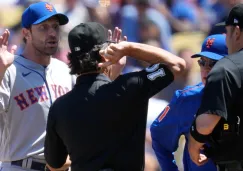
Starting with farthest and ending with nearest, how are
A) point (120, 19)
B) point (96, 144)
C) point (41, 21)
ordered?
1. point (120, 19)
2. point (41, 21)
3. point (96, 144)

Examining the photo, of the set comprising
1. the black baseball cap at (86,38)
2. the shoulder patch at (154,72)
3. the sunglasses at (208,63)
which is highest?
the black baseball cap at (86,38)

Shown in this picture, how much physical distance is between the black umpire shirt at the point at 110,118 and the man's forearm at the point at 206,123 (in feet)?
0.86

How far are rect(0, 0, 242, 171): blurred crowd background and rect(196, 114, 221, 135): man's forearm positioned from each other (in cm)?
309

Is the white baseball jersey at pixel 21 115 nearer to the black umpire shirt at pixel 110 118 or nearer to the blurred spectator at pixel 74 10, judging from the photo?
the black umpire shirt at pixel 110 118

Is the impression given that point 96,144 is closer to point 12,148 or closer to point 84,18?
point 12,148

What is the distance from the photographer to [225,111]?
120 inches

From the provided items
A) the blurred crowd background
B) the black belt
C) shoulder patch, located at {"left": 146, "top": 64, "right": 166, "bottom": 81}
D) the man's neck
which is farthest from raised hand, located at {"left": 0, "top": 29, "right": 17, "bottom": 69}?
the blurred crowd background

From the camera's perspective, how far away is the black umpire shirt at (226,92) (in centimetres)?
304

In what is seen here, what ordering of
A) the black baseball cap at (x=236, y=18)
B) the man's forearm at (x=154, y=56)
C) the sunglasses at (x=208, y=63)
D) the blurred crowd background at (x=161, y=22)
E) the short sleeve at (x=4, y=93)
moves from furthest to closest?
the blurred crowd background at (x=161, y=22) < the short sleeve at (x=4, y=93) < the sunglasses at (x=208, y=63) < the black baseball cap at (x=236, y=18) < the man's forearm at (x=154, y=56)

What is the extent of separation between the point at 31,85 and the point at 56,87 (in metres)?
0.21

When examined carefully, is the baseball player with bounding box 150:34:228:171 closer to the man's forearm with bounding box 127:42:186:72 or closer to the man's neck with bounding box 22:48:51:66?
the man's forearm with bounding box 127:42:186:72

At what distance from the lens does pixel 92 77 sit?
10.4 ft

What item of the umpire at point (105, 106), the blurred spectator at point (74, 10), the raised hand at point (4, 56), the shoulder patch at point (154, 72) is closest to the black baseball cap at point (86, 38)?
the umpire at point (105, 106)

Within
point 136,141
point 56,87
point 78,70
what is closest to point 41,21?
point 56,87
